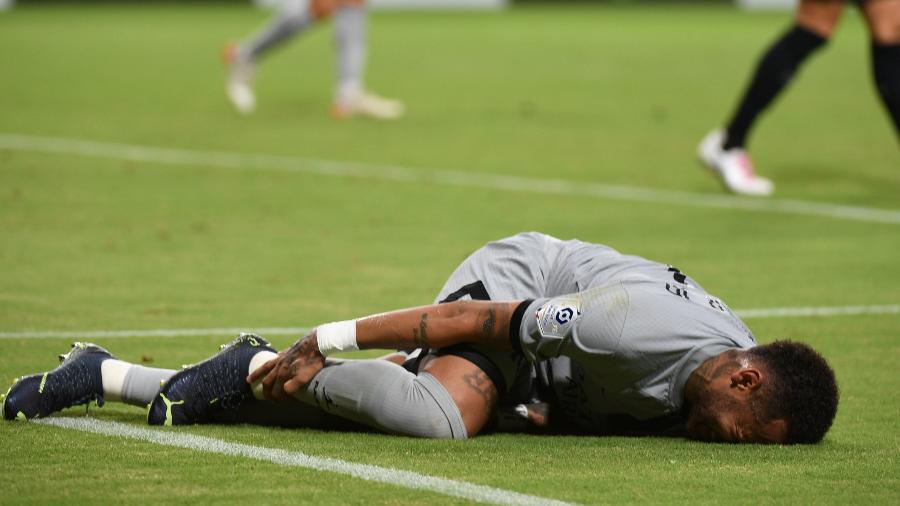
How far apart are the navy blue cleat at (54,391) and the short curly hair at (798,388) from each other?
6.55 feet

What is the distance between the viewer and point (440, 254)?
834 centimetres

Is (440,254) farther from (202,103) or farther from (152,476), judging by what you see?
(202,103)

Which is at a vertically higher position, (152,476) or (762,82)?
(762,82)

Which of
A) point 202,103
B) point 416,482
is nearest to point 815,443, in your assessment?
point 416,482

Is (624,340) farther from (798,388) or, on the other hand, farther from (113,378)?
(113,378)

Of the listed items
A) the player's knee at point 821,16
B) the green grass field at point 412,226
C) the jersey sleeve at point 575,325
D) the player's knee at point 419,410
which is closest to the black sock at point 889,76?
the player's knee at point 821,16

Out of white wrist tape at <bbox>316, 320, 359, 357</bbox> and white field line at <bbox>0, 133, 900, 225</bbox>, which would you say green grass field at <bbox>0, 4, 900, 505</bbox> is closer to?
white field line at <bbox>0, 133, 900, 225</bbox>

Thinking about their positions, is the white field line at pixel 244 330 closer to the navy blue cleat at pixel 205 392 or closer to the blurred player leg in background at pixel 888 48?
the navy blue cleat at pixel 205 392

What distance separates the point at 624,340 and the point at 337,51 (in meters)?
9.59

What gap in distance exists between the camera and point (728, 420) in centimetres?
468

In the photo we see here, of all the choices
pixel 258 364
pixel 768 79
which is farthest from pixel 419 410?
pixel 768 79

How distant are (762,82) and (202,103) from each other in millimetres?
6644

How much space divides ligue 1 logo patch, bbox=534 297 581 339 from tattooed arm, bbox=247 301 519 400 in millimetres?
128

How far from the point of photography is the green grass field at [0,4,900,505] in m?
4.46
